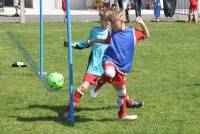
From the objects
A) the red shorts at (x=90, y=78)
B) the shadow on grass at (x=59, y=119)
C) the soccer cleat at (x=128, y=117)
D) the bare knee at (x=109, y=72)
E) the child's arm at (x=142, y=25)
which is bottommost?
the shadow on grass at (x=59, y=119)

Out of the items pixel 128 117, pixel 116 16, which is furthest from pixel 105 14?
pixel 128 117

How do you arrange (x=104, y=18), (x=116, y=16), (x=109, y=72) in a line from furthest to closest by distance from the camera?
(x=104, y=18), (x=116, y=16), (x=109, y=72)

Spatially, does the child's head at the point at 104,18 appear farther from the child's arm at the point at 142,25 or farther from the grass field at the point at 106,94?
the grass field at the point at 106,94

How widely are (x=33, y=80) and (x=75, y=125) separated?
12.4 feet

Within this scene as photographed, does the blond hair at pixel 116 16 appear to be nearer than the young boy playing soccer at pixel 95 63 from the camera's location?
Yes

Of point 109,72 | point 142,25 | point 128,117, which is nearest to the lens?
point 109,72

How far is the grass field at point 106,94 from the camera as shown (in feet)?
25.2

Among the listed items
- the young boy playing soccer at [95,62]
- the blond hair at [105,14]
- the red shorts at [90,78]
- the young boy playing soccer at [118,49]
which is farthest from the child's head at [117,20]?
the red shorts at [90,78]

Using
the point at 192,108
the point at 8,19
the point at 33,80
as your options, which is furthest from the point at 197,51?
the point at 8,19

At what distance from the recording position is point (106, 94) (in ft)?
32.9

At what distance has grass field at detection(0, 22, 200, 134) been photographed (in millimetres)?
7695

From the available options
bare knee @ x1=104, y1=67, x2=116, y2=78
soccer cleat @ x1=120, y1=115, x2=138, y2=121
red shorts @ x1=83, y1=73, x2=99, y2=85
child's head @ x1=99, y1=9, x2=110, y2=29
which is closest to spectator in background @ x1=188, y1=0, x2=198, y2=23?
child's head @ x1=99, y1=9, x2=110, y2=29

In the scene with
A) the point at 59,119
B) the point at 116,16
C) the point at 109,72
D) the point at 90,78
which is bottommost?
the point at 59,119

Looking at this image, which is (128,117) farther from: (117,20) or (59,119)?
(117,20)
